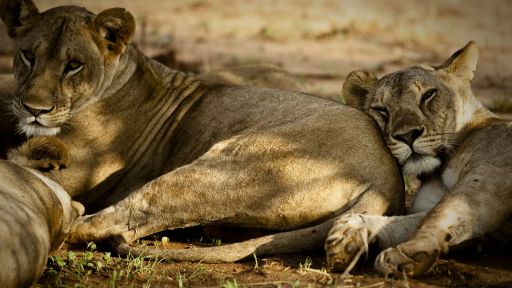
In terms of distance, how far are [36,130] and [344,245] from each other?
1.91 metres

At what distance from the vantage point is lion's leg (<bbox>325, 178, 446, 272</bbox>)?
13.0ft

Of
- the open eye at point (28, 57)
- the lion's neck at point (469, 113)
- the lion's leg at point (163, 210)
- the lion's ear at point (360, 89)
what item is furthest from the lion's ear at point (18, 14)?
the lion's neck at point (469, 113)

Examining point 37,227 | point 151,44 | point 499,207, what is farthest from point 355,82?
point 151,44

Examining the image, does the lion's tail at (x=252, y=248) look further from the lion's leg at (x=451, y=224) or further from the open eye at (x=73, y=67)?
the open eye at (x=73, y=67)

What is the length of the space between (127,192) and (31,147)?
703 millimetres

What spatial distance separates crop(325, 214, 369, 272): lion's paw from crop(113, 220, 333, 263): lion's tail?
232mm

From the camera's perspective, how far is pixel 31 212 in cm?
368

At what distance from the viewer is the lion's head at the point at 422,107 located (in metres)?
4.62

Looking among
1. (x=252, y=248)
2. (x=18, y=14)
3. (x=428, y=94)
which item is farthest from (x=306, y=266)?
(x=18, y=14)

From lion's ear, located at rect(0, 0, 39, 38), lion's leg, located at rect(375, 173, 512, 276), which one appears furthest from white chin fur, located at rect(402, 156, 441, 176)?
lion's ear, located at rect(0, 0, 39, 38)

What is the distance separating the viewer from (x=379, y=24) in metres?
11.2

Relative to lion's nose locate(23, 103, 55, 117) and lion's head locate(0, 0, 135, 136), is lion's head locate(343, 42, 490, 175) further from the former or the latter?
lion's nose locate(23, 103, 55, 117)

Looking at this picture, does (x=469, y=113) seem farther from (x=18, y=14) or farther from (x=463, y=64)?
(x=18, y=14)

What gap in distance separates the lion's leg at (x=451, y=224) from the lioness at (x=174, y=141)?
441mm
